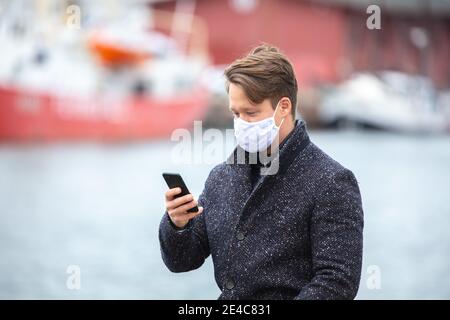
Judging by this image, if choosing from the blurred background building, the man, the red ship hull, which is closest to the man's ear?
the man

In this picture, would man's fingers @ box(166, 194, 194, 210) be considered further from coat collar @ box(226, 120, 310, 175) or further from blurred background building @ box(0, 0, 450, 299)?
blurred background building @ box(0, 0, 450, 299)

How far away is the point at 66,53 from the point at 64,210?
656cm

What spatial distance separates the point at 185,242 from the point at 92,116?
11221 millimetres

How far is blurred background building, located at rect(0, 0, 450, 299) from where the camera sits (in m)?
4.71

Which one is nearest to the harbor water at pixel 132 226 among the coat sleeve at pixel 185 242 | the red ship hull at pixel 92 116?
the red ship hull at pixel 92 116

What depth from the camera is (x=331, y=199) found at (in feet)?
4.49

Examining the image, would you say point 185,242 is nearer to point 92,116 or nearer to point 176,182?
point 176,182

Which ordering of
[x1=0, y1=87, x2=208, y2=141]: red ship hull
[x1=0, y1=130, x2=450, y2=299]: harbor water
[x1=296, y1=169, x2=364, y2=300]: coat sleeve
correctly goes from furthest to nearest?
[x1=0, y1=87, x2=208, y2=141]: red ship hull → [x1=0, y1=130, x2=450, y2=299]: harbor water → [x1=296, y1=169, x2=364, y2=300]: coat sleeve

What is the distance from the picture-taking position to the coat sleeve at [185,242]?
4.93ft

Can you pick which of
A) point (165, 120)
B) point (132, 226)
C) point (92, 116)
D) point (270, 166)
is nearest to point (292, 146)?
point (270, 166)

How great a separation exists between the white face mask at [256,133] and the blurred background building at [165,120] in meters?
2.36

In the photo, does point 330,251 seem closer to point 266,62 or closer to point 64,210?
point 266,62
